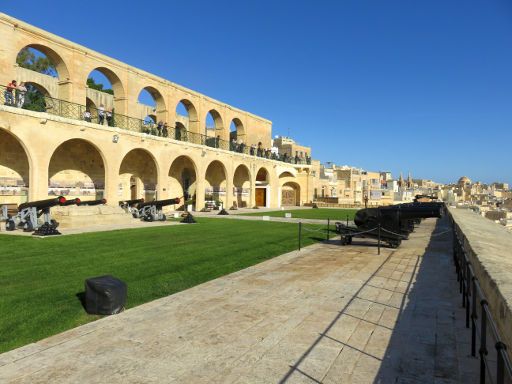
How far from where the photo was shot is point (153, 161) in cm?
2688

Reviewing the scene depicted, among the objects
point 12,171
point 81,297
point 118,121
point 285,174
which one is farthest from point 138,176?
point 81,297

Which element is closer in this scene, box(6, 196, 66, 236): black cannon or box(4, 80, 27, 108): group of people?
box(6, 196, 66, 236): black cannon

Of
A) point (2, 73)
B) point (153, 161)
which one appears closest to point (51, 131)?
point (2, 73)

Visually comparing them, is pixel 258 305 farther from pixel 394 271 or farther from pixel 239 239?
pixel 239 239

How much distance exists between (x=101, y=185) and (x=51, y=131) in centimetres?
577

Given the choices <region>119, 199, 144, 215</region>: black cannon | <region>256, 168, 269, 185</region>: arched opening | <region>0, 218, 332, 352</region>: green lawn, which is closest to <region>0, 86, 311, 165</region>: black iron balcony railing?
<region>256, 168, 269, 185</region>: arched opening

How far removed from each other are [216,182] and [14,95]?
20.4 meters

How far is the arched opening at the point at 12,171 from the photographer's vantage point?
1836 cm

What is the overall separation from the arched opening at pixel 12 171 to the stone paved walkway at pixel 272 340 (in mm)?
15957

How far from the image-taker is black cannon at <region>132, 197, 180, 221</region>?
20.7 meters

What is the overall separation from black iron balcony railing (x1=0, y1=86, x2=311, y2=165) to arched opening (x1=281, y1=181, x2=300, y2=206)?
→ 480 centimetres

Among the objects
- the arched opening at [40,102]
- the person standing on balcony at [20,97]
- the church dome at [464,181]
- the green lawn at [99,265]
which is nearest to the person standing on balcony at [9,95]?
the person standing on balcony at [20,97]

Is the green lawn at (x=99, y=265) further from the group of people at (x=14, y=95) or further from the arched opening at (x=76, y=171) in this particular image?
the arched opening at (x=76, y=171)

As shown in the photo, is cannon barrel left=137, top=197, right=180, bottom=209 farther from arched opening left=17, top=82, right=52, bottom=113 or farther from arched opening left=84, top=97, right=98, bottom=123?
arched opening left=17, top=82, right=52, bottom=113
